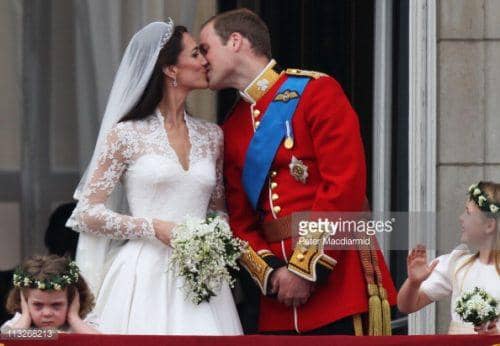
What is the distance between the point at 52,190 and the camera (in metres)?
8.77

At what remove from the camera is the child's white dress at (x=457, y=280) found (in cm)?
795

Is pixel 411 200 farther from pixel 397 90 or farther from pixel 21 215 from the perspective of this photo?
pixel 21 215

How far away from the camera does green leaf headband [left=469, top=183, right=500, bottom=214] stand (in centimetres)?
801

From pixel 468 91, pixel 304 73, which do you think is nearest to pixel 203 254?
pixel 304 73

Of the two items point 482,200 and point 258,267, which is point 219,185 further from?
point 482,200

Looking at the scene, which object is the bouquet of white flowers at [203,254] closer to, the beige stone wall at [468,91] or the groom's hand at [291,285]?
the groom's hand at [291,285]

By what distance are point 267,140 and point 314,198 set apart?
12.7 inches

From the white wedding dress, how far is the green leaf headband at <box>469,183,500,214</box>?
3.59 feet

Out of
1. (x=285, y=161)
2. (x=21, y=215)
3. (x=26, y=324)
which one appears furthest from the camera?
(x=21, y=215)

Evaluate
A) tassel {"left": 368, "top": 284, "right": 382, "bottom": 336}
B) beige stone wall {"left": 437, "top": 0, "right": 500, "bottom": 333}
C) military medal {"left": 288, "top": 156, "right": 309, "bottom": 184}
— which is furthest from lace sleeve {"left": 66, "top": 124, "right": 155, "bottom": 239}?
beige stone wall {"left": 437, "top": 0, "right": 500, "bottom": 333}

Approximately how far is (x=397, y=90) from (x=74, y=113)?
1.51 metres

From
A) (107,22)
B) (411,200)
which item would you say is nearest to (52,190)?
(107,22)

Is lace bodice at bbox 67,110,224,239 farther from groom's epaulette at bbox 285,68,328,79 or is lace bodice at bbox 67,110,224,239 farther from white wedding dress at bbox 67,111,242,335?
groom's epaulette at bbox 285,68,328,79

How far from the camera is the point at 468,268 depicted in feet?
26.3
